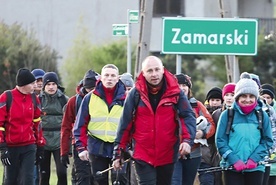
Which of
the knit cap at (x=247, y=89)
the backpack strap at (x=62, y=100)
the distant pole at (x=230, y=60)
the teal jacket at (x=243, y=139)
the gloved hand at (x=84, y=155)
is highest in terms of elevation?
the distant pole at (x=230, y=60)

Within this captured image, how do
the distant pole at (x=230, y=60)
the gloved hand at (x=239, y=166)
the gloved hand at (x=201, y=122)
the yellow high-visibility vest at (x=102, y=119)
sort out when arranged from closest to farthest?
1. the gloved hand at (x=239, y=166)
2. the yellow high-visibility vest at (x=102, y=119)
3. the gloved hand at (x=201, y=122)
4. the distant pole at (x=230, y=60)

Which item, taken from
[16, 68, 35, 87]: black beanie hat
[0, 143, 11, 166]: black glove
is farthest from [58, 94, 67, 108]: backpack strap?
[0, 143, 11, 166]: black glove

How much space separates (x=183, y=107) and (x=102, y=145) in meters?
1.93

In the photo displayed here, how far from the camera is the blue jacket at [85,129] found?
12.2 m

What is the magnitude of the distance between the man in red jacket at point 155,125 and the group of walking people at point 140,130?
0.04 feet

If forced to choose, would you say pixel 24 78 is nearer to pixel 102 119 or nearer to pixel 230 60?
pixel 102 119

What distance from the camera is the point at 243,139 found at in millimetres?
10953

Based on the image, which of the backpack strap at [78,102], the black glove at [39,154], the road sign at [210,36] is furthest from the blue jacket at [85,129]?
the road sign at [210,36]

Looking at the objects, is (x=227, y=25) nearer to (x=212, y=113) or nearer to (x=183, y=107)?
(x=212, y=113)

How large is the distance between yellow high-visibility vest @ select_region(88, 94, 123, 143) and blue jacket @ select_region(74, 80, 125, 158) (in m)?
0.05

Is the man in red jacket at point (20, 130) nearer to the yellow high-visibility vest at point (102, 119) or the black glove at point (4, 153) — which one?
the black glove at point (4, 153)

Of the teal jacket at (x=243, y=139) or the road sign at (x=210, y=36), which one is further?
the road sign at (x=210, y=36)

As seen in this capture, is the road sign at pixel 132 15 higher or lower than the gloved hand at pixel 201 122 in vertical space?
higher

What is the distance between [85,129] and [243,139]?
2.35 meters
